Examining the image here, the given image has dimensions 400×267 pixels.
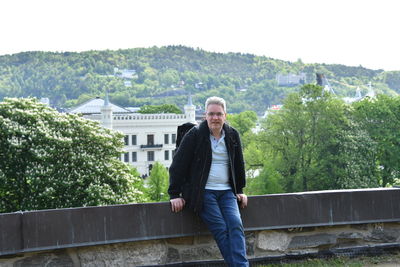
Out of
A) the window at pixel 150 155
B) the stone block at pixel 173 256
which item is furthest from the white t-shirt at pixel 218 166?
the window at pixel 150 155

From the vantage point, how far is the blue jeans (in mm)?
5316

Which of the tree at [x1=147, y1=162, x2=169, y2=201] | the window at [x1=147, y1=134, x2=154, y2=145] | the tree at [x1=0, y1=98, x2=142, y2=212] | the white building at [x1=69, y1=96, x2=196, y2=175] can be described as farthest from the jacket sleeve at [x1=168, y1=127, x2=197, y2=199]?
the window at [x1=147, y1=134, x2=154, y2=145]

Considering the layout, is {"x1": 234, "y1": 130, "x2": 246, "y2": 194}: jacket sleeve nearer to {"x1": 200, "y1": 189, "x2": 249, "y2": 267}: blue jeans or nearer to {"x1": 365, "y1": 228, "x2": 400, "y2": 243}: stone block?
{"x1": 200, "y1": 189, "x2": 249, "y2": 267}: blue jeans

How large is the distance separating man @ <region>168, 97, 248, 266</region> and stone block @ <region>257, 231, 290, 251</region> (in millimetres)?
673

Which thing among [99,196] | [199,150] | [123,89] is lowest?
[99,196]

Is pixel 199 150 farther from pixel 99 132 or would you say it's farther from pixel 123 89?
pixel 123 89

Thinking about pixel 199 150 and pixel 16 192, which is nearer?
pixel 199 150

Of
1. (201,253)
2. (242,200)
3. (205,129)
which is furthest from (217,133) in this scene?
(201,253)

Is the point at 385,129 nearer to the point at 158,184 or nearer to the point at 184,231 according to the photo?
the point at 158,184

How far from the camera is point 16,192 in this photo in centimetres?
2777

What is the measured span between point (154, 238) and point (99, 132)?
1022 inches

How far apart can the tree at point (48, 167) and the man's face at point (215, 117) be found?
70.9 ft

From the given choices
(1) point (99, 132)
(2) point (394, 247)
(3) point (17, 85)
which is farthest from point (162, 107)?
(2) point (394, 247)

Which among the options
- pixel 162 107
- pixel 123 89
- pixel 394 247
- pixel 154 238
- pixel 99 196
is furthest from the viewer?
pixel 123 89
